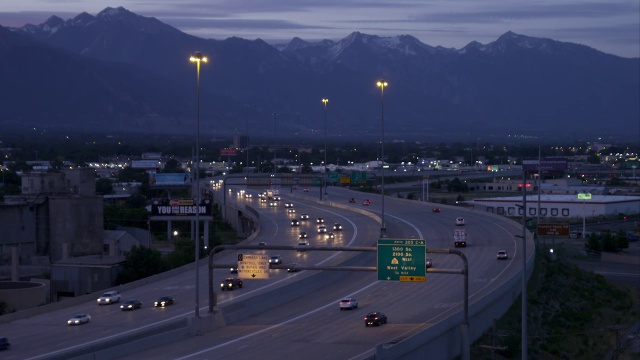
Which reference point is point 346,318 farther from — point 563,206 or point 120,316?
point 563,206

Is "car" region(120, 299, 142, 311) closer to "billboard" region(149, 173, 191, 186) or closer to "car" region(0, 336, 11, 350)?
"car" region(0, 336, 11, 350)

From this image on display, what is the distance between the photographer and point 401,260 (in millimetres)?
23203

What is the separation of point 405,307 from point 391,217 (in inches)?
1205

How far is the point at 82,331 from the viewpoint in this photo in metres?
25.4

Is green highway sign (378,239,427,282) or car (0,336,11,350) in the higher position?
green highway sign (378,239,427,282)

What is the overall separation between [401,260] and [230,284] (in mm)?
10455

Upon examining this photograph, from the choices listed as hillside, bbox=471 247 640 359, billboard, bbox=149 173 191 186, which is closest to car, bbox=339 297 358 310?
hillside, bbox=471 247 640 359

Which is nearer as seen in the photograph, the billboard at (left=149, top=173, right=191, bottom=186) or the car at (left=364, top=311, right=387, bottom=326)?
the car at (left=364, top=311, right=387, bottom=326)

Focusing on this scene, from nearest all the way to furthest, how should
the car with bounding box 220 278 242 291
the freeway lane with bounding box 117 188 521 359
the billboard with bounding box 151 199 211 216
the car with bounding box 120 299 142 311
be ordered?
1. the freeway lane with bounding box 117 188 521 359
2. the car with bounding box 120 299 142 311
3. the car with bounding box 220 278 242 291
4. the billboard with bounding box 151 199 211 216

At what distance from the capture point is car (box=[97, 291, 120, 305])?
30.1 meters

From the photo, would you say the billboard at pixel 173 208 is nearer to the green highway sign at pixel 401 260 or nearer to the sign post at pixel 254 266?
the sign post at pixel 254 266

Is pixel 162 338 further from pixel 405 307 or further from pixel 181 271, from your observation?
pixel 181 271

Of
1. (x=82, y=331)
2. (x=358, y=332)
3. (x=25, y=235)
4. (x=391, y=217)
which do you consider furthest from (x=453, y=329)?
(x=391, y=217)

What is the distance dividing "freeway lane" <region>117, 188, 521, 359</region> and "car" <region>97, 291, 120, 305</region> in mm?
4784
